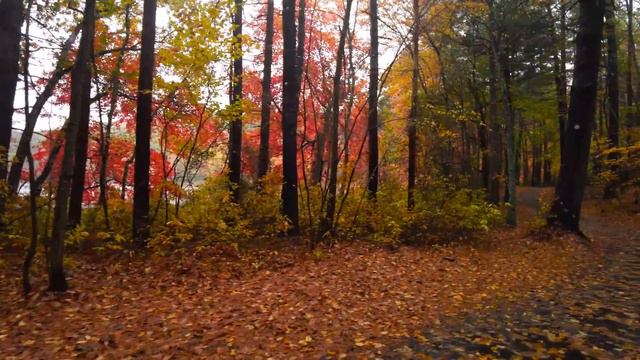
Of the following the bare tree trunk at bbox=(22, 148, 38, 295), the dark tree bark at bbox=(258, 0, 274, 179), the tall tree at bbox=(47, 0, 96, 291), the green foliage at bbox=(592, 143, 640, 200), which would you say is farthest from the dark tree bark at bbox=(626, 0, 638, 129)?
the bare tree trunk at bbox=(22, 148, 38, 295)

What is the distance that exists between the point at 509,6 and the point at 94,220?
14.5 metres

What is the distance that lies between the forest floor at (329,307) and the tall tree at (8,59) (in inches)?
121

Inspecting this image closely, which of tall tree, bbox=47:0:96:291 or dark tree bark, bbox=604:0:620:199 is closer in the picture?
tall tree, bbox=47:0:96:291

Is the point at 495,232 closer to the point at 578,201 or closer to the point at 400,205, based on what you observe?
the point at 578,201

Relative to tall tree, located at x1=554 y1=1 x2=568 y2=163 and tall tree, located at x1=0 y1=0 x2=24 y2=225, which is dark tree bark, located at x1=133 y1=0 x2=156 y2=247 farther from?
tall tree, located at x1=554 y1=1 x2=568 y2=163

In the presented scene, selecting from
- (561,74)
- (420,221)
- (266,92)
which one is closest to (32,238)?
(420,221)

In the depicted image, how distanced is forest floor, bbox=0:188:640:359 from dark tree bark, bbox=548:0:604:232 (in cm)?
206

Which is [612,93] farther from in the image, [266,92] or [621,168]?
[266,92]

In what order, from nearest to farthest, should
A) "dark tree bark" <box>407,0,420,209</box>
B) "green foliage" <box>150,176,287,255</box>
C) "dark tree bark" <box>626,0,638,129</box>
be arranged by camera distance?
"green foliage" <box>150,176,287,255</box> → "dark tree bark" <box>407,0,420,209</box> → "dark tree bark" <box>626,0,638,129</box>

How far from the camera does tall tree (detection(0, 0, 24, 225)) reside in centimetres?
845

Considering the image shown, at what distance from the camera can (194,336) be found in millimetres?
5340

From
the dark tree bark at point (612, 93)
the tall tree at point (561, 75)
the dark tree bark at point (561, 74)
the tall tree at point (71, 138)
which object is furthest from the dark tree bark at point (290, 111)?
the dark tree bark at point (612, 93)

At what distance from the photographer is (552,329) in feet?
17.5

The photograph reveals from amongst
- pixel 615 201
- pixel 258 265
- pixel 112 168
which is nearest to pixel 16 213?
pixel 258 265
